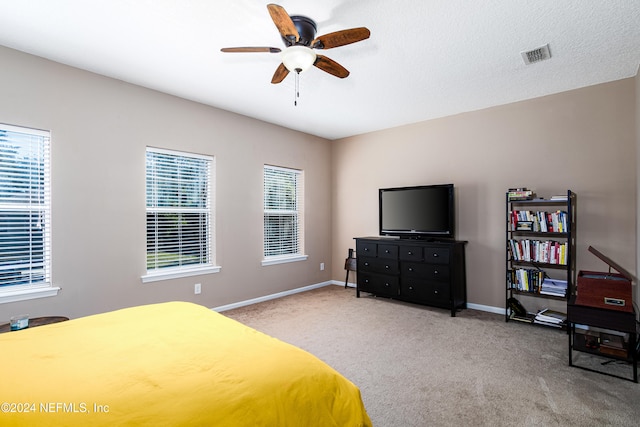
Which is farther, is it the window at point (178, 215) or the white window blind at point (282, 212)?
the white window blind at point (282, 212)

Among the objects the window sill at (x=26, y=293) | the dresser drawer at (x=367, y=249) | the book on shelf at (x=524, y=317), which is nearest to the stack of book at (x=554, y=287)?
the book on shelf at (x=524, y=317)

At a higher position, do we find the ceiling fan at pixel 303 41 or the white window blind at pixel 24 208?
the ceiling fan at pixel 303 41

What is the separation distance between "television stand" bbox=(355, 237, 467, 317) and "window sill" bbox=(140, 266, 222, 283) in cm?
209

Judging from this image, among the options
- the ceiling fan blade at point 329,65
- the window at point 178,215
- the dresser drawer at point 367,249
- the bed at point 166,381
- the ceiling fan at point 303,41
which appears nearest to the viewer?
the bed at point 166,381

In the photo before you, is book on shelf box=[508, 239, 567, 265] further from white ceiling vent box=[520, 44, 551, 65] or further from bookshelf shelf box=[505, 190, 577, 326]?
white ceiling vent box=[520, 44, 551, 65]

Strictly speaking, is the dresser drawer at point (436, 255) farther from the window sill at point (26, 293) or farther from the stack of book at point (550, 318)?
the window sill at point (26, 293)

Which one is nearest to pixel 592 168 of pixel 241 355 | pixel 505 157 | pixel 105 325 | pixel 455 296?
pixel 505 157

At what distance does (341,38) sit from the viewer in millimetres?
2021

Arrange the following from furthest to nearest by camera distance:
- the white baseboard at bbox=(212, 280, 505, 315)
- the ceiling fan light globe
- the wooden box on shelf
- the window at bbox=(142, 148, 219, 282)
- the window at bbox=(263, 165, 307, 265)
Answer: the window at bbox=(263, 165, 307, 265), the white baseboard at bbox=(212, 280, 505, 315), the window at bbox=(142, 148, 219, 282), the wooden box on shelf, the ceiling fan light globe

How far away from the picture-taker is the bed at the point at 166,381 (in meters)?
1.01

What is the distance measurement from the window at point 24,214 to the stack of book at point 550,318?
187 inches

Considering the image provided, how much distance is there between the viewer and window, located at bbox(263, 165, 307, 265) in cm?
479

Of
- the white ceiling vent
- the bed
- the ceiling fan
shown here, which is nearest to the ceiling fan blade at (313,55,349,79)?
the ceiling fan

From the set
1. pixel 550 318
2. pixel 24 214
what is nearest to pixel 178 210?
pixel 24 214
